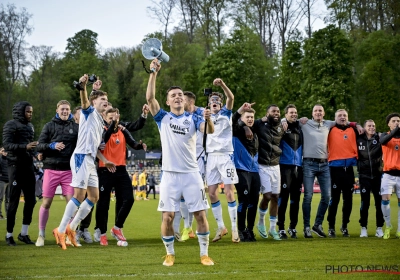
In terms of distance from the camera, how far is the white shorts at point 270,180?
43.9ft

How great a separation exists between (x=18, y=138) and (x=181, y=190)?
4859 millimetres

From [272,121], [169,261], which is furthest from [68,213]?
[272,121]

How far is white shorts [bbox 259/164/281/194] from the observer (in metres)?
13.4

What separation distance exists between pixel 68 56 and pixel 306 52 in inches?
1814

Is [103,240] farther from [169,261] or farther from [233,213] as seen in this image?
[169,261]

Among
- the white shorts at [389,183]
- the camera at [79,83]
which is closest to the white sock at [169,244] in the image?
the camera at [79,83]

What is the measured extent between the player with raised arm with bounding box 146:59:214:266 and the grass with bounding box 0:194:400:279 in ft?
1.56

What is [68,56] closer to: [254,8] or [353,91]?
[254,8]

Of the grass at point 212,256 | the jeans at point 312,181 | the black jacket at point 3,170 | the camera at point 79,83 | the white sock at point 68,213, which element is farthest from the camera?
the black jacket at point 3,170

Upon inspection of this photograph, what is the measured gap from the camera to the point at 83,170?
1141 cm

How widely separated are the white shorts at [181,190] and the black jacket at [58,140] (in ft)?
12.6

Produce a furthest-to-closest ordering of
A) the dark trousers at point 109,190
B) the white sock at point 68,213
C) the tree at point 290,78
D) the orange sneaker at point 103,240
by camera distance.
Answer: the tree at point 290,78
the dark trousers at point 109,190
the orange sneaker at point 103,240
the white sock at point 68,213

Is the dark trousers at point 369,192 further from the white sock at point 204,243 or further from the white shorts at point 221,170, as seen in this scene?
the white sock at point 204,243

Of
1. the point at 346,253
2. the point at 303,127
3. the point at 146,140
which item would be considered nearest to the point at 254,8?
the point at 146,140
